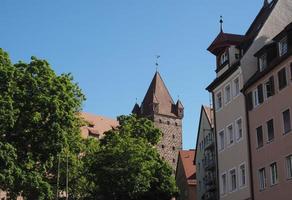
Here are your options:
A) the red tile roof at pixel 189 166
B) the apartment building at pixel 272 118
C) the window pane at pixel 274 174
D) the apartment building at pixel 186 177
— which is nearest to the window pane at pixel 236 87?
the apartment building at pixel 272 118

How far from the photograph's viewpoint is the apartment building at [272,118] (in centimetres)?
3588

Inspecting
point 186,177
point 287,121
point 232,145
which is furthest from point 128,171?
point 186,177

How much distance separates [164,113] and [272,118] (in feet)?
312

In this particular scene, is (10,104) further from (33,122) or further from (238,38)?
(238,38)

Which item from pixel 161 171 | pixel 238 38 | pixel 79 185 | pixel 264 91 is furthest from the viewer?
pixel 161 171

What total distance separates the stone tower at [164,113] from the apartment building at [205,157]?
53600 millimetres

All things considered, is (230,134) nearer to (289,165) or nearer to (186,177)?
(289,165)

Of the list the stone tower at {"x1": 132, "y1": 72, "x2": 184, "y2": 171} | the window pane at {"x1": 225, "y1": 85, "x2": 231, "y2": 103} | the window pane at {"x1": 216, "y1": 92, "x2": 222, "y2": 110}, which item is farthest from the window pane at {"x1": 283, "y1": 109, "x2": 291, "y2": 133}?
the stone tower at {"x1": 132, "y1": 72, "x2": 184, "y2": 171}

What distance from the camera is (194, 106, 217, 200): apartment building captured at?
64062 millimetres

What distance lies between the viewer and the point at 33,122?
44.6m

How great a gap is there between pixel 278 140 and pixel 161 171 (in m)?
29.6

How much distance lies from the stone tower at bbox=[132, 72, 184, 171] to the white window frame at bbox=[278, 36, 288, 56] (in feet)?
297

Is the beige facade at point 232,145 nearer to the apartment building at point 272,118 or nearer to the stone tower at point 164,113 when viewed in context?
the apartment building at point 272,118

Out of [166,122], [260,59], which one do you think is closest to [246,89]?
[260,59]
